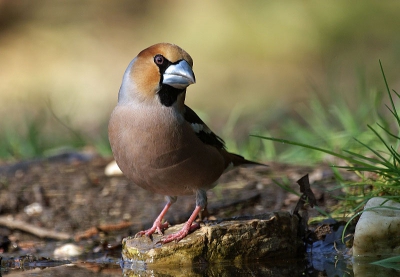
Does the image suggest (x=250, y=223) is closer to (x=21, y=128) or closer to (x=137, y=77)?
(x=137, y=77)

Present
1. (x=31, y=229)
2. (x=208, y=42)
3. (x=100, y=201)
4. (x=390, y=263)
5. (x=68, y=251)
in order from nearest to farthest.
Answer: (x=390, y=263) < (x=68, y=251) < (x=31, y=229) < (x=100, y=201) < (x=208, y=42)

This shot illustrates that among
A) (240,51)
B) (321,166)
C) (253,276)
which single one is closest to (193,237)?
(253,276)

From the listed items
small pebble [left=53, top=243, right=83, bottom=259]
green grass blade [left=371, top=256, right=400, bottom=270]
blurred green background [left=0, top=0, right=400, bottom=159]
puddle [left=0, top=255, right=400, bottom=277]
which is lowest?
green grass blade [left=371, top=256, right=400, bottom=270]

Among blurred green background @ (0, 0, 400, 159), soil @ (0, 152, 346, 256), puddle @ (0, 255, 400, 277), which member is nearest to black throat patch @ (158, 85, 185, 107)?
puddle @ (0, 255, 400, 277)

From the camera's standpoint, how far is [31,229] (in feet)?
17.1

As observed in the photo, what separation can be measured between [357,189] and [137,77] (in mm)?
1782

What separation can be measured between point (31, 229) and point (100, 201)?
755 mm

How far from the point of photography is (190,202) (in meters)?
5.70

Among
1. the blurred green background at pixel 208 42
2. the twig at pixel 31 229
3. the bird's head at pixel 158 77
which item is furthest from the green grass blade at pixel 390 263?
the blurred green background at pixel 208 42

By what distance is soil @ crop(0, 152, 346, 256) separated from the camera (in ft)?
16.8

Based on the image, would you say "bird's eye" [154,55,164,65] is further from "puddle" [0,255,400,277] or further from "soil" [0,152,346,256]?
"soil" [0,152,346,256]

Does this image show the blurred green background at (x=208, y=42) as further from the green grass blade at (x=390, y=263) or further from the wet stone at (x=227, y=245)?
the green grass blade at (x=390, y=263)

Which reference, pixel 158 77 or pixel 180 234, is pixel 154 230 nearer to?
pixel 180 234

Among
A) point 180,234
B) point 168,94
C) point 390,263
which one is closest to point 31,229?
point 180,234
